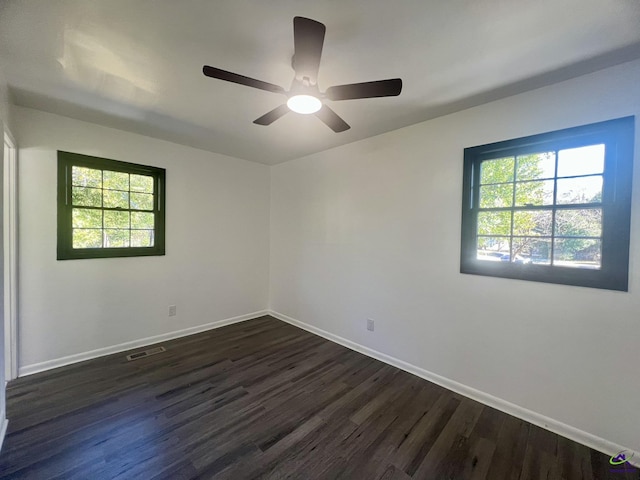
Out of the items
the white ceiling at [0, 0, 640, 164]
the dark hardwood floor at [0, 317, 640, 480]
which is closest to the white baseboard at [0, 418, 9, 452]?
the dark hardwood floor at [0, 317, 640, 480]

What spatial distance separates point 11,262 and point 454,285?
13.2 ft

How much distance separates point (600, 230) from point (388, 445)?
204cm

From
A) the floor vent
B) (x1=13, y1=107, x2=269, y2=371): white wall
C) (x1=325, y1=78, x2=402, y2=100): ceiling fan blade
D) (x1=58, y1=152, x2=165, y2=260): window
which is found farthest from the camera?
the floor vent

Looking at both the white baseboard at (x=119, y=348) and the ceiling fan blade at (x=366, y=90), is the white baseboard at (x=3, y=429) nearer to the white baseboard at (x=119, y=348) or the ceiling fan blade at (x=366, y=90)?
the white baseboard at (x=119, y=348)

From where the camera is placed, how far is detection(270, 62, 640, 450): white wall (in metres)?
1.71

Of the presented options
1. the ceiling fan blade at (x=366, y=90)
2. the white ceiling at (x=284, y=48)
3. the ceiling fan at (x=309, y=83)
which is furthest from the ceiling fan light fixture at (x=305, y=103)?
the white ceiling at (x=284, y=48)

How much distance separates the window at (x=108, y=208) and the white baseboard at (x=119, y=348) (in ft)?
3.39

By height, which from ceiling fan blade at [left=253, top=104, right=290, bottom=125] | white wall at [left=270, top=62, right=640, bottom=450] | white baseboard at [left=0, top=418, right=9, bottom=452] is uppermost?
ceiling fan blade at [left=253, top=104, right=290, bottom=125]

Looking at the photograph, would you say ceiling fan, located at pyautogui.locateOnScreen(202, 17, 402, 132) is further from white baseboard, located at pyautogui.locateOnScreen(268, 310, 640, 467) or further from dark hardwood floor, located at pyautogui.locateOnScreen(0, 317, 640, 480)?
white baseboard, located at pyautogui.locateOnScreen(268, 310, 640, 467)

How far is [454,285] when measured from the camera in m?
2.39

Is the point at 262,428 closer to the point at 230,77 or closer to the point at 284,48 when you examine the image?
the point at 230,77

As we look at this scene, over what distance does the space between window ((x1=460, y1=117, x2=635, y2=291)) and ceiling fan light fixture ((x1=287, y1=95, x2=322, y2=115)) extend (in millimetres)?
1456

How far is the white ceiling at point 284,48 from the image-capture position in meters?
1.32

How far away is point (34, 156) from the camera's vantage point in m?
2.44
